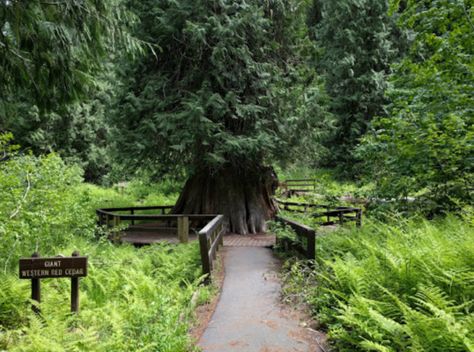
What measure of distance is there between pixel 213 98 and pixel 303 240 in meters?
5.51

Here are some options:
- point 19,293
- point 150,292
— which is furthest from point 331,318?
point 19,293

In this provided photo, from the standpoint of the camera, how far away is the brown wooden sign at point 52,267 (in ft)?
14.8

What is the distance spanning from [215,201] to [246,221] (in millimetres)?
1419

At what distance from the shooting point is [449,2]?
304 inches

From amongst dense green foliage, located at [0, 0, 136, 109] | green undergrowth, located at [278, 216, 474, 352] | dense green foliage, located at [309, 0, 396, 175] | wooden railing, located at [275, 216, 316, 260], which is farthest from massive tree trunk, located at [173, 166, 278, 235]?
dense green foliage, located at [309, 0, 396, 175]

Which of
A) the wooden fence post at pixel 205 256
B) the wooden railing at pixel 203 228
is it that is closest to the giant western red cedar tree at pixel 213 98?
the wooden railing at pixel 203 228

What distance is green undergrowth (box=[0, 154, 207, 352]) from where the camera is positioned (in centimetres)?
379

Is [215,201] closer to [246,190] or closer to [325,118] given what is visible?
[246,190]

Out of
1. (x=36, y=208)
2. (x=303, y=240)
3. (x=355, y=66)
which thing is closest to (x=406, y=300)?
(x=303, y=240)

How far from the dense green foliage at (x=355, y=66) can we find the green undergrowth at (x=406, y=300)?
24011 mm

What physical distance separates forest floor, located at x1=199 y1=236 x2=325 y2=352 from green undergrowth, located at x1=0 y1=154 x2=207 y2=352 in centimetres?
41

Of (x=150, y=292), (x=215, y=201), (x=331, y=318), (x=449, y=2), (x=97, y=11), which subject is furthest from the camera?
(x=215, y=201)

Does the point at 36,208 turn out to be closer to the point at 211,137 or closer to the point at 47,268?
the point at 47,268

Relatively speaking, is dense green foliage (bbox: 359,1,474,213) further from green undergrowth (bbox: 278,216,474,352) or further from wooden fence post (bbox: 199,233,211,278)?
wooden fence post (bbox: 199,233,211,278)
